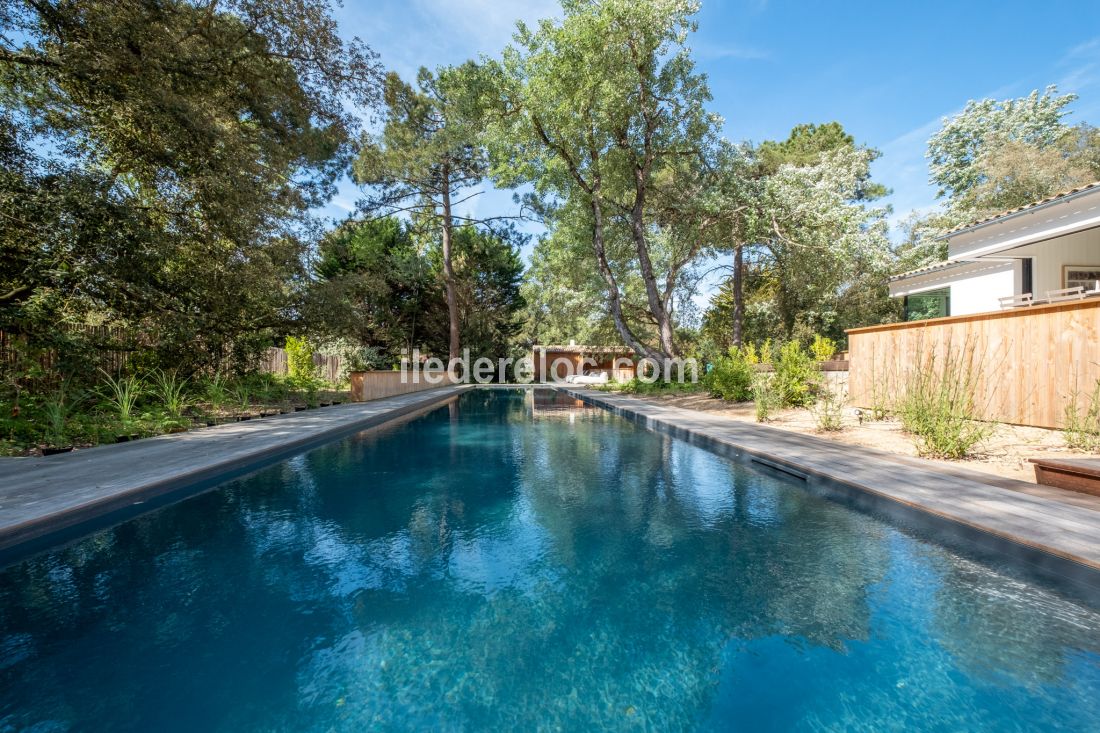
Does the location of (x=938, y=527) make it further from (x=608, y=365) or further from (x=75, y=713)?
(x=608, y=365)

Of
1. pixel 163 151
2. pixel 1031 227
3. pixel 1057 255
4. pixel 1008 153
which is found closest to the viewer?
pixel 163 151

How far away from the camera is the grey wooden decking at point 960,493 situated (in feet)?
8.77

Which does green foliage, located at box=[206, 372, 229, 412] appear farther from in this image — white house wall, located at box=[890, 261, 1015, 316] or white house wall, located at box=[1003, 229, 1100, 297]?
white house wall, located at box=[890, 261, 1015, 316]

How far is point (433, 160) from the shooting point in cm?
1838

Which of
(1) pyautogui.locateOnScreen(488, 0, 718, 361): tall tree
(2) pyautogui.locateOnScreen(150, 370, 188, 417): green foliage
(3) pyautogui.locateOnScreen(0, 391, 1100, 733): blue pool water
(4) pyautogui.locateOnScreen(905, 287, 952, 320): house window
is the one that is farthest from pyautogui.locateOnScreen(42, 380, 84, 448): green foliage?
(4) pyautogui.locateOnScreen(905, 287, 952, 320): house window

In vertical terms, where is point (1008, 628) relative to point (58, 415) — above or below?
below

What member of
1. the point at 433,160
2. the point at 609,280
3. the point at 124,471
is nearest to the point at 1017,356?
the point at 124,471

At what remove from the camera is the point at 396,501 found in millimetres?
4488

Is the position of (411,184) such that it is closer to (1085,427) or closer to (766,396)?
(766,396)

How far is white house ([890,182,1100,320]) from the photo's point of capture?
7844 millimetres

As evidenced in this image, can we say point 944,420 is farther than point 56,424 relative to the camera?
No

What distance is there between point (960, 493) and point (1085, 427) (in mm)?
2647

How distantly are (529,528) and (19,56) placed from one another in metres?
8.85

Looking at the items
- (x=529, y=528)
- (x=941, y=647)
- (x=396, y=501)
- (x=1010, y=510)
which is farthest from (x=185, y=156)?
(x=1010, y=510)
